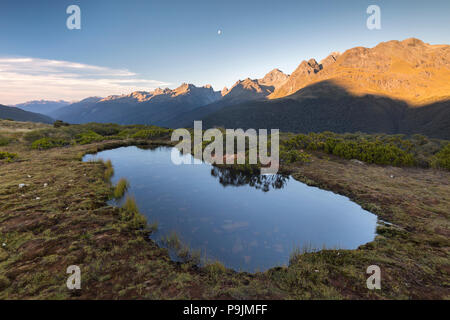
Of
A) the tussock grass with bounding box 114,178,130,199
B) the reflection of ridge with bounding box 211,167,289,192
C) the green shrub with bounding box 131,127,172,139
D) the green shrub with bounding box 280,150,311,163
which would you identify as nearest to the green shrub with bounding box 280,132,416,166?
the green shrub with bounding box 280,150,311,163

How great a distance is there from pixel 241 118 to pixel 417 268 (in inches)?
6128

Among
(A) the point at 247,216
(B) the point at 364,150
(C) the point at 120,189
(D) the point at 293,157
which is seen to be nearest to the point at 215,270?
(A) the point at 247,216

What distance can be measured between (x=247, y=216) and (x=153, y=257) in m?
6.00

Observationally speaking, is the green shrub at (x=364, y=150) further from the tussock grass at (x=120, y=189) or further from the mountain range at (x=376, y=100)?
the mountain range at (x=376, y=100)

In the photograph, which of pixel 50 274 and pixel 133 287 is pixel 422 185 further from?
pixel 50 274

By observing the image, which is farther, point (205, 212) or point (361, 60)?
point (361, 60)

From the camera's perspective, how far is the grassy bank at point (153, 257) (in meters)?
5.50

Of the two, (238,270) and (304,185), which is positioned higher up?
(304,185)

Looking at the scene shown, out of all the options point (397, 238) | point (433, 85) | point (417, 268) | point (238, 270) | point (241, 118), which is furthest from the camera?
point (241, 118)

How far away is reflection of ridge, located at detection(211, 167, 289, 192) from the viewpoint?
16.8 m

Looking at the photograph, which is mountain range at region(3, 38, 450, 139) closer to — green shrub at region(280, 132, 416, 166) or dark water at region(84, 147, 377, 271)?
green shrub at region(280, 132, 416, 166)

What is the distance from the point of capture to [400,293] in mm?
5477

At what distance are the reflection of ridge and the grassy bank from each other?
6265 mm

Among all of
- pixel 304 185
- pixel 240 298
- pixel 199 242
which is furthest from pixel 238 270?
pixel 304 185
